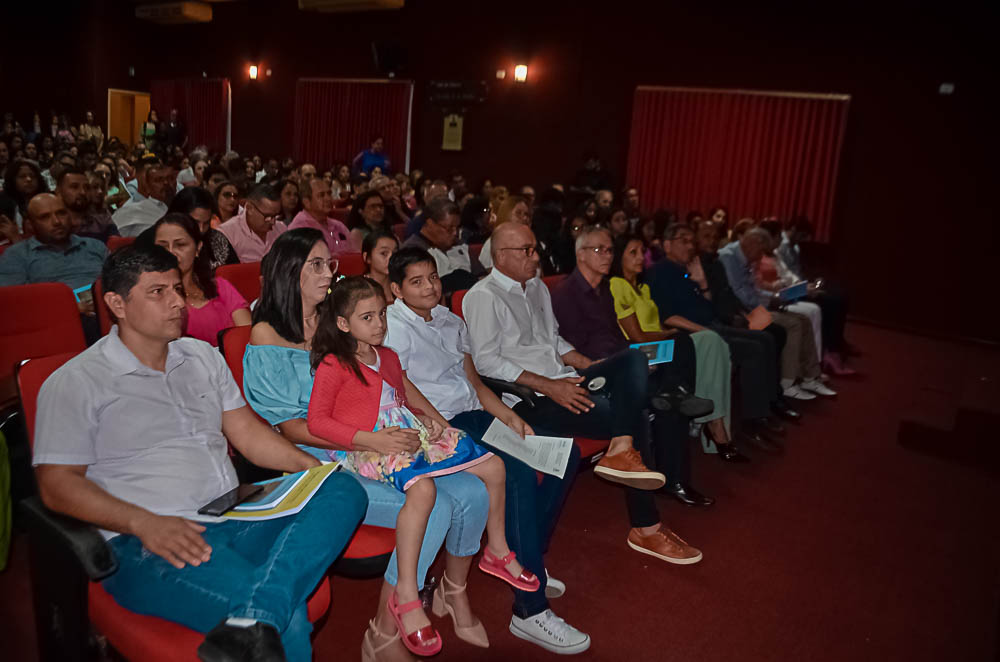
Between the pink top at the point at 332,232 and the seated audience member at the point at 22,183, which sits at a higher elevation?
the seated audience member at the point at 22,183

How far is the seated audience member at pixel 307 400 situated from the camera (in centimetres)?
215

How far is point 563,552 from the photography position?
302 cm

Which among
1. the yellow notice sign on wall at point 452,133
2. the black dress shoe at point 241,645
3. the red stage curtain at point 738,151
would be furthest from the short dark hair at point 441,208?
the yellow notice sign on wall at point 452,133

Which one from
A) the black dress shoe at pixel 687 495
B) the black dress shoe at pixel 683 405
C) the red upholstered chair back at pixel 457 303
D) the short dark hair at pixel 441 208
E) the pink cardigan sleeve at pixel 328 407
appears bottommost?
the black dress shoe at pixel 687 495

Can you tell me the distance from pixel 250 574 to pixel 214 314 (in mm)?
1501

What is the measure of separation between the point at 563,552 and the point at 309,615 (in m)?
1.45

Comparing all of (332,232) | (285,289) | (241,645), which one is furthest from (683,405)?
(332,232)

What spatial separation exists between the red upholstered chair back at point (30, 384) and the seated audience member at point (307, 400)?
0.57 metres

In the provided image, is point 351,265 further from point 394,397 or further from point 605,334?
point 394,397

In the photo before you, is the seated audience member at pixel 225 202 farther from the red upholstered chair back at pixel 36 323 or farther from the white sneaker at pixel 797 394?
the white sneaker at pixel 797 394

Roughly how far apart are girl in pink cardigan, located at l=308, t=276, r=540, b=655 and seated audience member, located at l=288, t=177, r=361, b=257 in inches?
124

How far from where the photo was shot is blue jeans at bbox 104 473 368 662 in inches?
62.5

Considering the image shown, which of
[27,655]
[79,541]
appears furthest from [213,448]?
[27,655]

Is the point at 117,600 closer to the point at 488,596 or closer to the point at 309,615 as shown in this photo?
the point at 309,615
